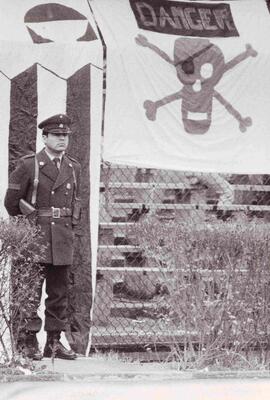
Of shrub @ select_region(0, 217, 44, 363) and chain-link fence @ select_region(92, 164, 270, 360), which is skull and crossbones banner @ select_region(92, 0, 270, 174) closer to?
chain-link fence @ select_region(92, 164, 270, 360)

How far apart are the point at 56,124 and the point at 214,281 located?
2.04 meters

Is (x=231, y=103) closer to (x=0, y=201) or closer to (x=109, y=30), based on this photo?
(x=109, y=30)

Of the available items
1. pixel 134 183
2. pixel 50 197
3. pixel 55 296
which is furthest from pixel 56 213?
pixel 134 183

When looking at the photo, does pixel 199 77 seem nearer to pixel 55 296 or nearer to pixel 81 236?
pixel 81 236

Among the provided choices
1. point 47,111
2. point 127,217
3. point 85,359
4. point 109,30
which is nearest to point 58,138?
point 47,111

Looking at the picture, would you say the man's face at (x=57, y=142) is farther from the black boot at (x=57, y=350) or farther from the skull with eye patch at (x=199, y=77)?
the black boot at (x=57, y=350)

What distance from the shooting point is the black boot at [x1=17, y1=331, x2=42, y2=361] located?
9.20m

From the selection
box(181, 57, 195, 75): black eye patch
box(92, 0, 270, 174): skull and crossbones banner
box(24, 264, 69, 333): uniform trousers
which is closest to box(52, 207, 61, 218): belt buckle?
box(24, 264, 69, 333): uniform trousers

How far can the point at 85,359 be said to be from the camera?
32.9 ft

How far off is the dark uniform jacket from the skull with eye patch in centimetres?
149

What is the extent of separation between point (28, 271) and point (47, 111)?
6.79 feet

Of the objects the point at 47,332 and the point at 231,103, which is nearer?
the point at 47,332

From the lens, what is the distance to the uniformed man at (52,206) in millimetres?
9531

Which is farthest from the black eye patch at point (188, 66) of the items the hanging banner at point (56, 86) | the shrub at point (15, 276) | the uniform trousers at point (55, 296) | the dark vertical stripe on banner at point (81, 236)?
the shrub at point (15, 276)
